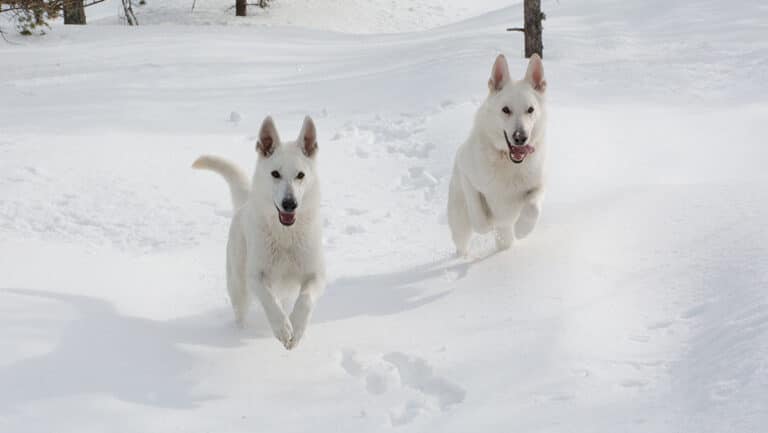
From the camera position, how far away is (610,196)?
6836mm

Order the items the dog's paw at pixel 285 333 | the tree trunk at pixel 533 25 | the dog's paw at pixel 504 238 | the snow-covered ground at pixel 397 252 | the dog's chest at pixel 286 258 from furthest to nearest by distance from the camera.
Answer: the tree trunk at pixel 533 25 < the dog's paw at pixel 504 238 < the dog's chest at pixel 286 258 < the dog's paw at pixel 285 333 < the snow-covered ground at pixel 397 252

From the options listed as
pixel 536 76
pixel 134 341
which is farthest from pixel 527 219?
pixel 134 341

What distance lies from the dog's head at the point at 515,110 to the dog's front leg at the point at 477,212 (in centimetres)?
38

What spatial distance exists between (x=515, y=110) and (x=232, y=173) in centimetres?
198

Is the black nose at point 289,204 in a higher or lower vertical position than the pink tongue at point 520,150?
higher

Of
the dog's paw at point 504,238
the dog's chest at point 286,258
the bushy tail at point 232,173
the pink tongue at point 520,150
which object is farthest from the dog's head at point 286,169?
the dog's paw at point 504,238

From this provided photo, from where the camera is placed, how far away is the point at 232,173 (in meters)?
5.48

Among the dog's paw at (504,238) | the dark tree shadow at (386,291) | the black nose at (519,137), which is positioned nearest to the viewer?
the dark tree shadow at (386,291)

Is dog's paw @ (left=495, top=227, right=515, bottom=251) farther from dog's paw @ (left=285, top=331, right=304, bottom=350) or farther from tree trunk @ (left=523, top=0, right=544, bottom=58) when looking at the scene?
tree trunk @ (left=523, top=0, right=544, bottom=58)

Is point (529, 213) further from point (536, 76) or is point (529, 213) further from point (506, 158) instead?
point (536, 76)

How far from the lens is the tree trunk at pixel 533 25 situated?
11.6 m

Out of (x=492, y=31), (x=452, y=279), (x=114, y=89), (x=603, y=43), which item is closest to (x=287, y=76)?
(x=114, y=89)

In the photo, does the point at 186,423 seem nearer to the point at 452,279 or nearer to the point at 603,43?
the point at 452,279

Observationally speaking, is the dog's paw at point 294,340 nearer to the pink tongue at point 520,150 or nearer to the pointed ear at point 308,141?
the pointed ear at point 308,141
